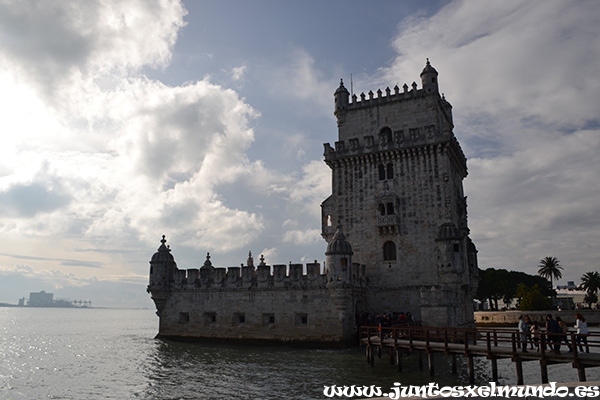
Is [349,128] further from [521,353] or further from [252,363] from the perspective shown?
[521,353]

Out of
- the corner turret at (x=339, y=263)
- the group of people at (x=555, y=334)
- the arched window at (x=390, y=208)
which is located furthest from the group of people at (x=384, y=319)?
the group of people at (x=555, y=334)

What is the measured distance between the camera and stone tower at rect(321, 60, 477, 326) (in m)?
35.0

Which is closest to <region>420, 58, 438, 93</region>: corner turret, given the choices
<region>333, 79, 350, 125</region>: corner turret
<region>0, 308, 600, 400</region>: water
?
<region>333, 79, 350, 125</region>: corner turret

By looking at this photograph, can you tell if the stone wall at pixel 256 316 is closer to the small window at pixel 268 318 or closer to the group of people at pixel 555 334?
the small window at pixel 268 318

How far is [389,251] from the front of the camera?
36.8 metres

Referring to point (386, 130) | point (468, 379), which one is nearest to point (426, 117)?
point (386, 130)

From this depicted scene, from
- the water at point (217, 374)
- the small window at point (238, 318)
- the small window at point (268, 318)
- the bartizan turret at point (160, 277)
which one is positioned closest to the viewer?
the water at point (217, 374)

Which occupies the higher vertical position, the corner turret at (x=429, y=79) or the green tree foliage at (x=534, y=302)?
the corner turret at (x=429, y=79)

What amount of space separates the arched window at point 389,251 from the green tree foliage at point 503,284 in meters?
45.0

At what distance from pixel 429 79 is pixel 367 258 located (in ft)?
51.9

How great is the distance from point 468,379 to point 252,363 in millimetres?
12279

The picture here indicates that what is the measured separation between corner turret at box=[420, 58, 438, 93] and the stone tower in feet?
0.27

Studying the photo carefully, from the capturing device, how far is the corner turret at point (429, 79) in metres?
38.1

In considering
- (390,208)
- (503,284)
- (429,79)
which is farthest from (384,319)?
(503,284)
